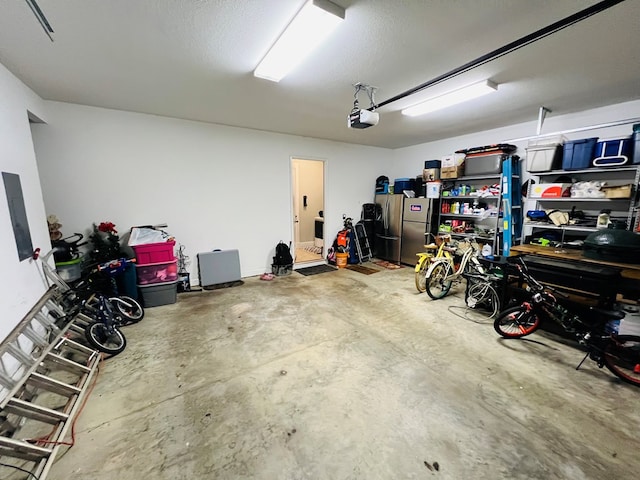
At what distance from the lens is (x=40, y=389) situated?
6.56 feet

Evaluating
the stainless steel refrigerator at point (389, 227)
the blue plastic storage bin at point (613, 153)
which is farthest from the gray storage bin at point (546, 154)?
the stainless steel refrigerator at point (389, 227)

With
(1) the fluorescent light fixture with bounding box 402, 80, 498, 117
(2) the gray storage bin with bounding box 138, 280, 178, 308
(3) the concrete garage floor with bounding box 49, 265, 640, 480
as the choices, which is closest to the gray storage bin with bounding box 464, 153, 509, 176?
(1) the fluorescent light fixture with bounding box 402, 80, 498, 117

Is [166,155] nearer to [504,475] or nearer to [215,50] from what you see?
[215,50]

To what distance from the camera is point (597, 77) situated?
262 centimetres

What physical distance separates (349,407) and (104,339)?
8.26 feet

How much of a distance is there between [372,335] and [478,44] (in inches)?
113

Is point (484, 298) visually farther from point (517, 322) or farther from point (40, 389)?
point (40, 389)

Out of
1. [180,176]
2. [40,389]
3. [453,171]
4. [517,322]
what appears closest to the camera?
[40,389]

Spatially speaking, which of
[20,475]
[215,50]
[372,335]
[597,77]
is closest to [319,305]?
[372,335]

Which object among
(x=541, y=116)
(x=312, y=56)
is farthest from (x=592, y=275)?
(x=312, y=56)

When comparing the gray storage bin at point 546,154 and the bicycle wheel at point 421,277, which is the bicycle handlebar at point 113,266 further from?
the gray storage bin at point 546,154

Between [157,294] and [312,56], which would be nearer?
[312,56]

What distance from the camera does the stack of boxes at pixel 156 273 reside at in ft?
11.3

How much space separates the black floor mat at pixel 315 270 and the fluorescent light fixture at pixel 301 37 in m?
3.60
